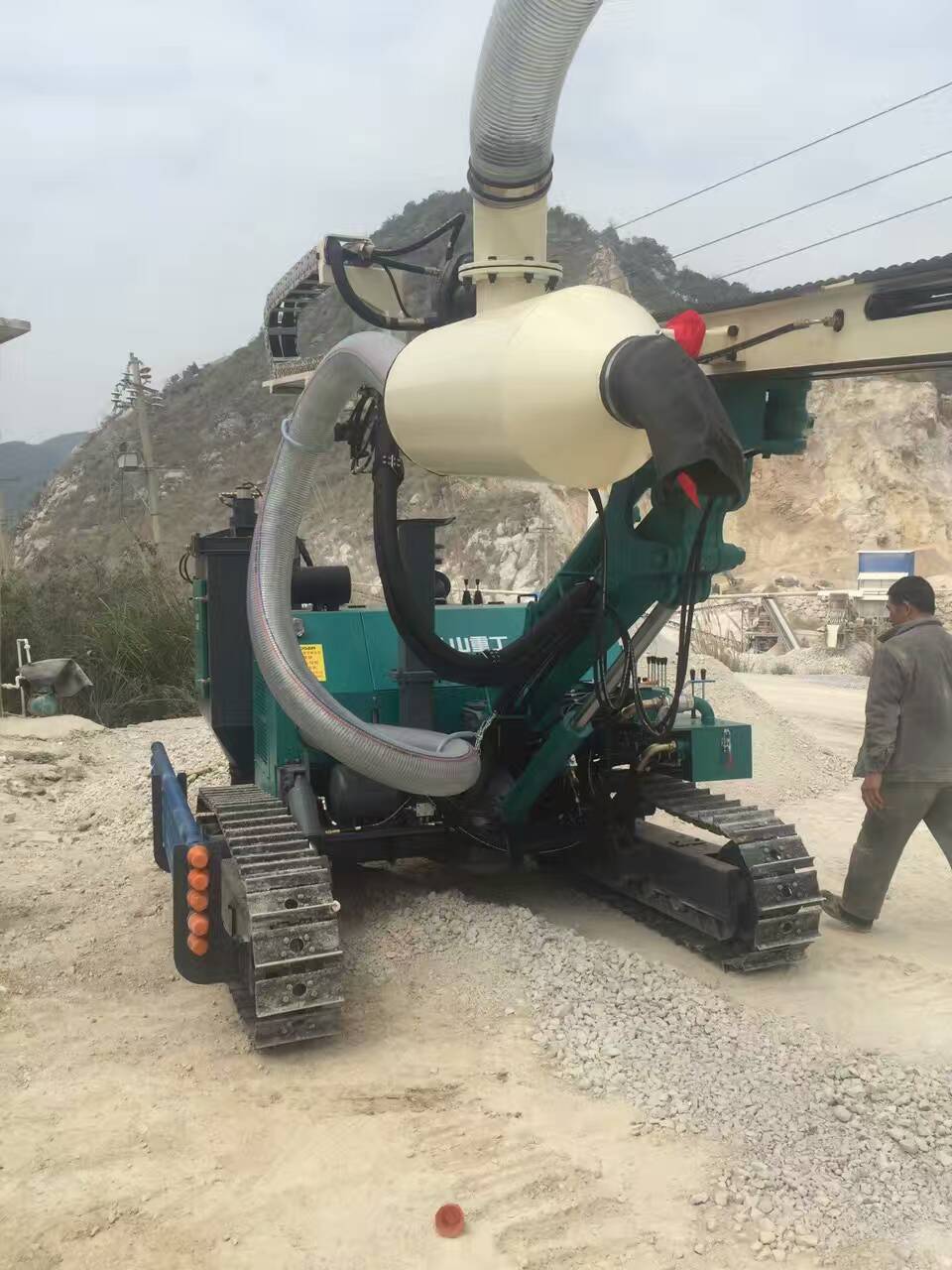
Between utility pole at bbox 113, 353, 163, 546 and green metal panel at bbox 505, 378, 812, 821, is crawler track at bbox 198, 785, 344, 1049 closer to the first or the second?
green metal panel at bbox 505, 378, 812, 821

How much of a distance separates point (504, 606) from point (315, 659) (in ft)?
3.91

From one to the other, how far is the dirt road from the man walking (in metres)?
0.56

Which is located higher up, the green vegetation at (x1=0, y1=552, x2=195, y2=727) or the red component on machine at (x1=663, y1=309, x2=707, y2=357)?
the red component on machine at (x1=663, y1=309, x2=707, y2=357)

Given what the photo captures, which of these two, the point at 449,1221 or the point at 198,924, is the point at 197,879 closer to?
the point at 198,924

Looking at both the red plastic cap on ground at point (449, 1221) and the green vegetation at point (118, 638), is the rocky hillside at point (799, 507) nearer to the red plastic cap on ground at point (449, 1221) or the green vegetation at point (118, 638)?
the green vegetation at point (118, 638)

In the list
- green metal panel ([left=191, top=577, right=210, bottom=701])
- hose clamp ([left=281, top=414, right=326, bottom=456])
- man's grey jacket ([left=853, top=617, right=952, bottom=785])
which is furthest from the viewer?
green metal panel ([left=191, top=577, right=210, bottom=701])

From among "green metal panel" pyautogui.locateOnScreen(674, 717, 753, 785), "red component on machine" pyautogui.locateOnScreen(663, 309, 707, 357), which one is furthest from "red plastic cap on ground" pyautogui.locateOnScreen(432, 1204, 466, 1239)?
"green metal panel" pyautogui.locateOnScreen(674, 717, 753, 785)

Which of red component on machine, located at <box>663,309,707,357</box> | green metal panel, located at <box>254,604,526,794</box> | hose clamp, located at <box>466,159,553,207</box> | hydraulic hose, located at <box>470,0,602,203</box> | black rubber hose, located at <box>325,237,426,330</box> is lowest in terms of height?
green metal panel, located at <box>254,604,526,794</box>

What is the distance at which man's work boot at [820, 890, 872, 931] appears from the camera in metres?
5.89

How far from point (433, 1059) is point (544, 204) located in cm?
313

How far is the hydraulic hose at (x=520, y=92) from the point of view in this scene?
3355 millimetres

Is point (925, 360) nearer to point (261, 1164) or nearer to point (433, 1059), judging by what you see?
point (433, 1059)

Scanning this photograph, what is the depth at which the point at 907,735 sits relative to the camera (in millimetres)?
5598

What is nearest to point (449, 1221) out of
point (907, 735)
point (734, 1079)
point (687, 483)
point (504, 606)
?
point (734, 1079)
